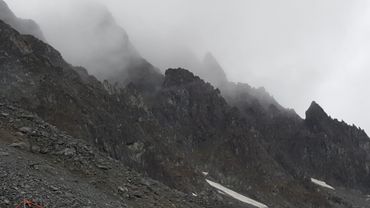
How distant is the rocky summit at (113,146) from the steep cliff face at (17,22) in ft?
121

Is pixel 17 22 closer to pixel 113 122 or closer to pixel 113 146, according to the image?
pixel 113 122

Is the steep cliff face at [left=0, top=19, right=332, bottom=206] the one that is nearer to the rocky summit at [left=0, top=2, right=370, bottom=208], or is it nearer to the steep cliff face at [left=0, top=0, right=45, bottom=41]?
the rocky summit at [left=0, top=2, right=370, bottom=208]

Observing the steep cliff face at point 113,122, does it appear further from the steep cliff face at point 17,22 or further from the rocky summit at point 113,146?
the steep cliff face at point 17,22

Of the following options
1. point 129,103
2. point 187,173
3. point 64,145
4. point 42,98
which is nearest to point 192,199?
point 64,145

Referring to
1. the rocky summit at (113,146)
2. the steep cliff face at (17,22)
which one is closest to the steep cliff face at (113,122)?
the rocky summit at (113,146)

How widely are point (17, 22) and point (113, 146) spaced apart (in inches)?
3662

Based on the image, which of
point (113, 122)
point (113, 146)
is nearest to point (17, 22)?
point (113, 122)

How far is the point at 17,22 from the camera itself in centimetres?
15488

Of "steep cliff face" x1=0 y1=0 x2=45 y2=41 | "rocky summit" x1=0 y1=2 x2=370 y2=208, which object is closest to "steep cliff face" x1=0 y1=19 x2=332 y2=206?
"rocky summit" x1=0 y1=2 x2=370 y2=208

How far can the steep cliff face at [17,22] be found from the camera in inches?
5753

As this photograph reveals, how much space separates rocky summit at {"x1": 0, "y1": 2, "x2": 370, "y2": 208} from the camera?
1196 inches

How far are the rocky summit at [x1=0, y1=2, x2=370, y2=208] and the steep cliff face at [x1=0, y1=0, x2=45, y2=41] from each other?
121ft

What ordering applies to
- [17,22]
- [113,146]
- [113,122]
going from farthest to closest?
[17,22], [113,122], [113,146]

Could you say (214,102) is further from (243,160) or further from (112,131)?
(112,131)
